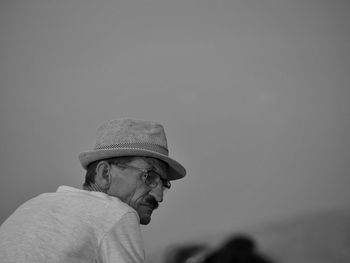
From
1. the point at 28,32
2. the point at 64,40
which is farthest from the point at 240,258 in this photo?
the point at 28,32

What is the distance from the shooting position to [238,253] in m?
1.72

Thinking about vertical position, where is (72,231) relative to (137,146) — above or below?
below

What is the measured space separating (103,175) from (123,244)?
29cm

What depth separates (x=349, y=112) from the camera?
187cm

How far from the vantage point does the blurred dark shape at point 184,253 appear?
1.73 m

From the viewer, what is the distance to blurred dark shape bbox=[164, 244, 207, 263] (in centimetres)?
173

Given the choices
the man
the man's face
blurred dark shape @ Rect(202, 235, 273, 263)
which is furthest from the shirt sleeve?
blurred dark shape @ Rect(202, 235, 273, 263)

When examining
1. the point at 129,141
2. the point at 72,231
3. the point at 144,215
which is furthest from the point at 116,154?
the point at 72,231

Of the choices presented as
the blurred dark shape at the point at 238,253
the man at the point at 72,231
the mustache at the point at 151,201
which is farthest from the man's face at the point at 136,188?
the blurred dark shape at the point at 238,253

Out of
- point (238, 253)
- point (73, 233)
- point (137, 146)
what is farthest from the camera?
point (238, 253)

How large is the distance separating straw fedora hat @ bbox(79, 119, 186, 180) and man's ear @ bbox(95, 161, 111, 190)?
0.06 feet

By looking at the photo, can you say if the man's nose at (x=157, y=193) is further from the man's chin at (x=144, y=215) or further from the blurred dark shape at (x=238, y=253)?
the blurred dark shape at (x=238, y=253)

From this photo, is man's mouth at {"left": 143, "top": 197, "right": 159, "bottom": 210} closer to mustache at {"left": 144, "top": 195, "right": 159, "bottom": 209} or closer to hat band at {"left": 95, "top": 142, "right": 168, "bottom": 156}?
mustache at {"left": 144, "top": 195, "right": 159, "bottom": 209}

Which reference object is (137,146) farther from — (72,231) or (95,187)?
(72,231)
